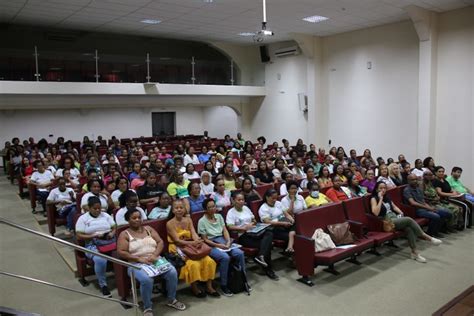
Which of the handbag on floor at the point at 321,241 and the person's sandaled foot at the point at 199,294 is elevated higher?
the handbag on floor at the point at 321,241

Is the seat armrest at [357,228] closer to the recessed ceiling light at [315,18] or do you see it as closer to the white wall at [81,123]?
the recessed ceiling light at [315,18]

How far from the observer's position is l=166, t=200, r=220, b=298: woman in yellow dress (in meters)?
4.16

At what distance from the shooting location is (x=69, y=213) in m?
5.96

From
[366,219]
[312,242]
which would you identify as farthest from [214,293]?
[366,219]

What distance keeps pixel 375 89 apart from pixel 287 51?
12.6 feet

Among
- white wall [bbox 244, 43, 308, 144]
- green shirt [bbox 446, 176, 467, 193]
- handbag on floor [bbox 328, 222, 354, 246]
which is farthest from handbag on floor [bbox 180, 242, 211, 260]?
white wall [bbox 244, 43, 308, 144]

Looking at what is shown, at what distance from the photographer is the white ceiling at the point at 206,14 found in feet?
29.1

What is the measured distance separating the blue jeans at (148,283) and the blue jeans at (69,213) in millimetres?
2418

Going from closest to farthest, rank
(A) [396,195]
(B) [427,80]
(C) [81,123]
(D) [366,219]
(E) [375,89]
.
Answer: (D) [366,219]
(A) [396,195]
(B) [427,80]
(E) [375,89]
(C) [81,123]

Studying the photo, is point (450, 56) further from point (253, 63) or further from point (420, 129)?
point (253, 63)

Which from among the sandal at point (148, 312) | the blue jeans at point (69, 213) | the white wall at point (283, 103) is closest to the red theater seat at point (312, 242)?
the sandal at point (148, 312)

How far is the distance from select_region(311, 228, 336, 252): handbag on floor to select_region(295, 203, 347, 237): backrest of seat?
0.38 ft

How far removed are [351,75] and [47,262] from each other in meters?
10.1

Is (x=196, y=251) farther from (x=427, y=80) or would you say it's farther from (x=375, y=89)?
(x=375, y=89)
